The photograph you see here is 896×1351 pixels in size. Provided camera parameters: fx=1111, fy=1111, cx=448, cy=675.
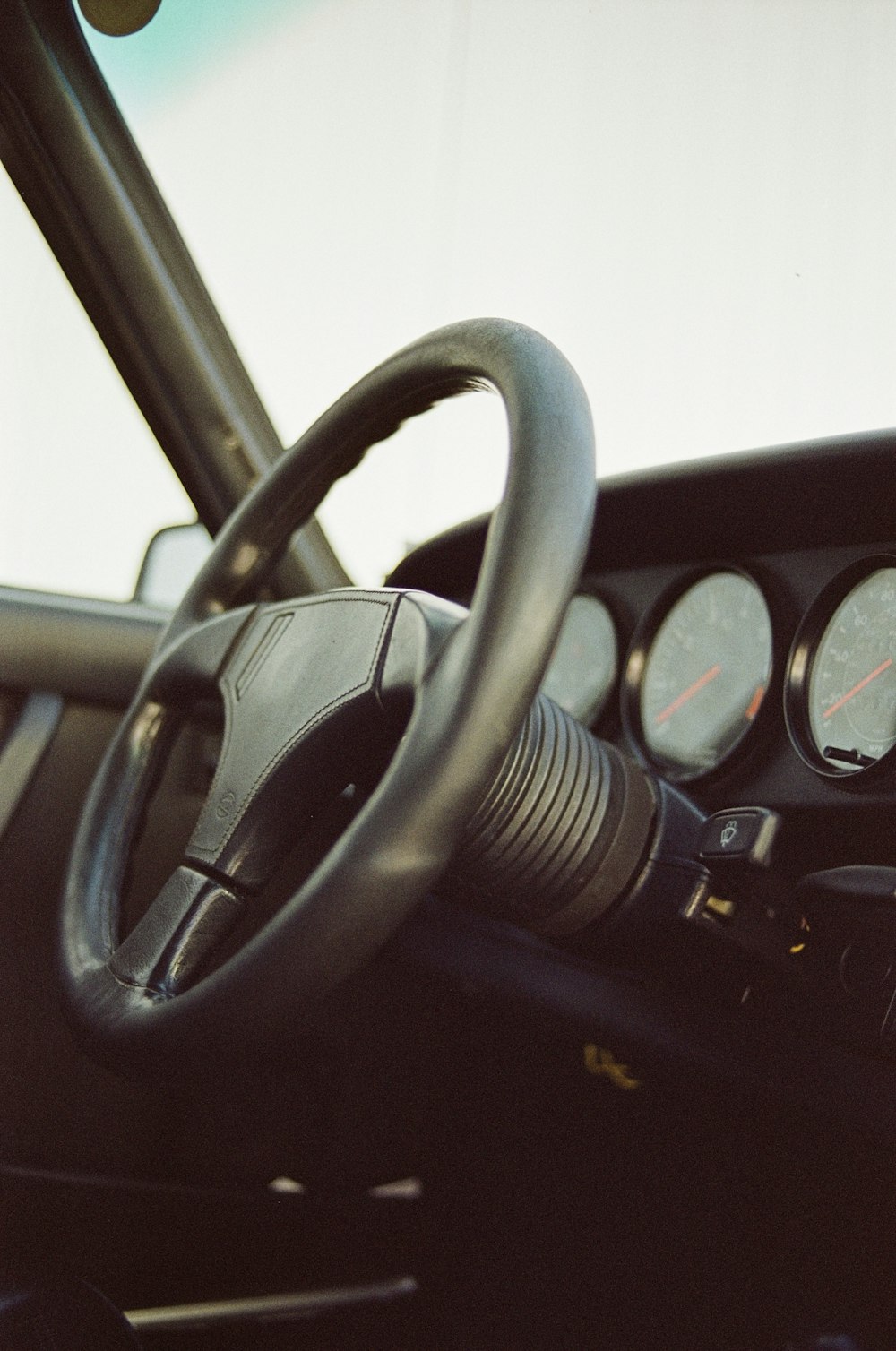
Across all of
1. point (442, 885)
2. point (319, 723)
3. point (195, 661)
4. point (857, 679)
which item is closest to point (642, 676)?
point (857, 679)

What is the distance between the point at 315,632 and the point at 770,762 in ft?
1.89

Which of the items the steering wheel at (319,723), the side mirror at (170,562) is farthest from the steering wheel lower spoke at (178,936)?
the side mirror at (170,562)

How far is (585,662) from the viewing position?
1484 mm

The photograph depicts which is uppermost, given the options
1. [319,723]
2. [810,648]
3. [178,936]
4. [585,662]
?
[319,723]

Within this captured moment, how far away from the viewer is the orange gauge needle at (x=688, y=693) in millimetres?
1291

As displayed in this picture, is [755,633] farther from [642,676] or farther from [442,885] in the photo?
[442,885]

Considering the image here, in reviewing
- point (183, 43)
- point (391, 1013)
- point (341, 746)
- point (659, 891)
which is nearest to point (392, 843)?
point (341, 746)

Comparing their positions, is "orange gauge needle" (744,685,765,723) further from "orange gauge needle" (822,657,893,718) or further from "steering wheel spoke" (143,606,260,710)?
"steering wheel spoke" (143,606,260,710)

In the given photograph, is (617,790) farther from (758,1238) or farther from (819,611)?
(758,1238)

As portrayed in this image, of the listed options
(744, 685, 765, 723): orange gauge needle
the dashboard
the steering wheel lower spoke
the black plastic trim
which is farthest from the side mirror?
the steering wheel lower spoke

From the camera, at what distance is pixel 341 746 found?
2.29ft

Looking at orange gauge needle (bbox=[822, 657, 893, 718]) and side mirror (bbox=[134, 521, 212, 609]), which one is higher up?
side mirror (bbox=[134, 521, 212, 609])

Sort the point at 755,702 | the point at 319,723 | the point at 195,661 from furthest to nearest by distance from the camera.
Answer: the point at 755,702 → the point at 195,661 → the point at 319,723

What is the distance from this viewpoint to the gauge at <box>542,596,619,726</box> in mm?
1415
